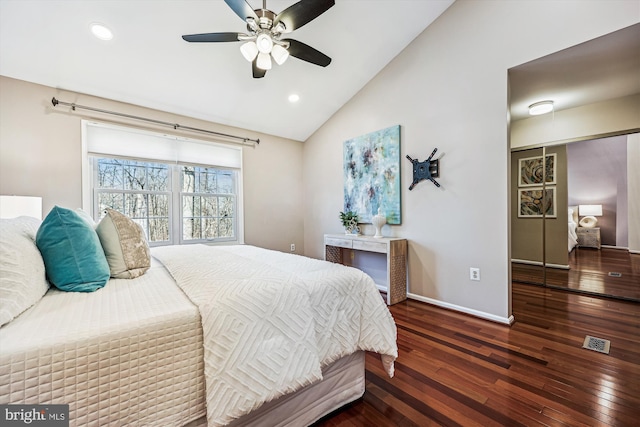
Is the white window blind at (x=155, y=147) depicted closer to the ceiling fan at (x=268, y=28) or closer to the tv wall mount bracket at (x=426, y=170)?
the ceiling fan at (x=268, y=28)

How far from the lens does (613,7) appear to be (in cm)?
191

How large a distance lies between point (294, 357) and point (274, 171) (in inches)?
150

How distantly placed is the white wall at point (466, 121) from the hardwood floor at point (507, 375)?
44cm

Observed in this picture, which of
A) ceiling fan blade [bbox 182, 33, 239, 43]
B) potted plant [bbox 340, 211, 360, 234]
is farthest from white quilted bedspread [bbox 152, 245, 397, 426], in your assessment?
potted plant [bbox 340, 211, 360, 234]

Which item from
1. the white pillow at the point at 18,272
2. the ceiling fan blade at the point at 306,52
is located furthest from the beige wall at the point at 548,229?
the white pillow at the point at 18,272

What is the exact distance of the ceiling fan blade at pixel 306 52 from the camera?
6.95 feet

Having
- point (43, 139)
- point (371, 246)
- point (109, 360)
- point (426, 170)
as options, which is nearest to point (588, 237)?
point (426, 170)

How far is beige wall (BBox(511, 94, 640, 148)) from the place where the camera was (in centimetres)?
302

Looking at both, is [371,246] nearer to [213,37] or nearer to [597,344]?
[597,344]

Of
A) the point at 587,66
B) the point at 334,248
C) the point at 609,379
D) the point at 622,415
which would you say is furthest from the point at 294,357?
the point at 587,66

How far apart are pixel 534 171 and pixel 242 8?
13.7 feet

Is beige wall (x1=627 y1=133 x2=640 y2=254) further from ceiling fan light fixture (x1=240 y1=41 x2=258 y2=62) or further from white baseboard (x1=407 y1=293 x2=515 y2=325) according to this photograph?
ceiling fan light fixture (x1=240 y1=41 x2=258 y2=62)

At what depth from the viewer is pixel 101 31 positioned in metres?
2.35

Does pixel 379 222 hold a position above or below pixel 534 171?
below
